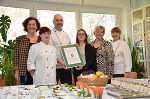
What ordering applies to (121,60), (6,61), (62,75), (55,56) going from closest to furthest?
1. (55,56)
2. (62,75)
3. (121,60)
4. (6,61)

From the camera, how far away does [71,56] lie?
278cm

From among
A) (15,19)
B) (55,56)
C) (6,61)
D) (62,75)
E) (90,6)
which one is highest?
(90,6)

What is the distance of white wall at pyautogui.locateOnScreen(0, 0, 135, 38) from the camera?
473 cm

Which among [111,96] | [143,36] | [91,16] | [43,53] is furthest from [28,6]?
[111,96]

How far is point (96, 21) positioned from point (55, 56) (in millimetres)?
2916

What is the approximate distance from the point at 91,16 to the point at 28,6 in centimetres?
161

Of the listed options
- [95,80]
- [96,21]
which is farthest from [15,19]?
[95,80]

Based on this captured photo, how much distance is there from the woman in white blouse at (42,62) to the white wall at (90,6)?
219 centimetres

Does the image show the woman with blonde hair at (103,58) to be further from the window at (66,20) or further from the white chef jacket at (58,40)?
the window at (66,20)

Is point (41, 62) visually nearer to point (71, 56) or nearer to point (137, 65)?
point (71, 56)

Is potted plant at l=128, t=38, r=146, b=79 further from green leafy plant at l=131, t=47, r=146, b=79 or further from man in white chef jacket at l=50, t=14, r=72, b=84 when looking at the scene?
man in white chef jacket at l=50, t=14, r=72, b=84

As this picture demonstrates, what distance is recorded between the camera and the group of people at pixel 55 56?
272cm

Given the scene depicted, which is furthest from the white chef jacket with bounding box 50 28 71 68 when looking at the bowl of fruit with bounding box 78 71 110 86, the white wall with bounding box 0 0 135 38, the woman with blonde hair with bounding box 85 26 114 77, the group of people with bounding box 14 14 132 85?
the white wall with bounding box 0 0 135 38

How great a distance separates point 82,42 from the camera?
3.27 m
